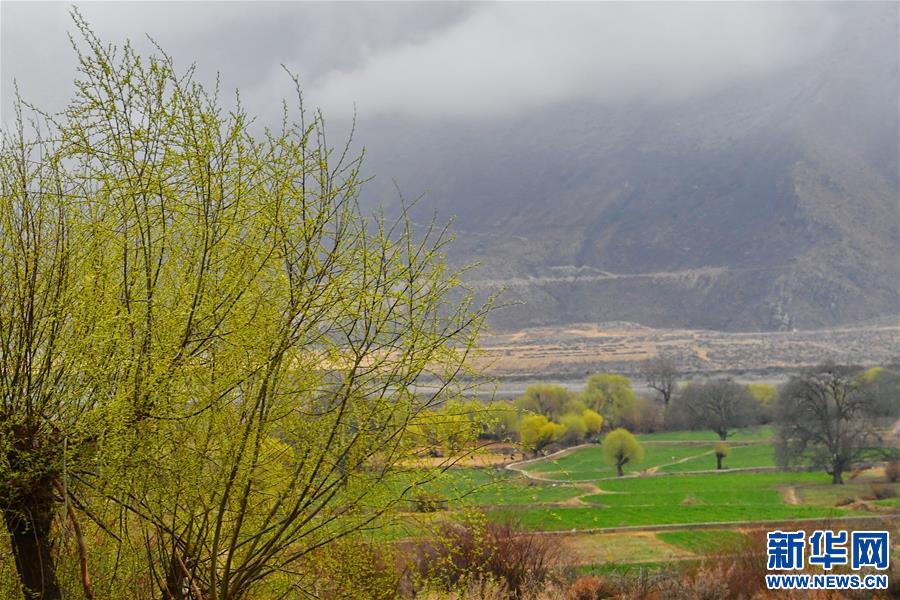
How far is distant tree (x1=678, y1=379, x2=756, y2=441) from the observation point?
203ft

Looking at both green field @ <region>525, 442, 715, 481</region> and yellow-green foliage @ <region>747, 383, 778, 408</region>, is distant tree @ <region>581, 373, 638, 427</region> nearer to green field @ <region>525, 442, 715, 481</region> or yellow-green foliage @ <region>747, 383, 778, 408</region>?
green field @ <region>525, 442, 715, 481</region>

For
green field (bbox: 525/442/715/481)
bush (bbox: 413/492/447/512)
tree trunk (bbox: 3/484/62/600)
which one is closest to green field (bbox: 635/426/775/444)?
green field (bbox: 525/442/715/481)

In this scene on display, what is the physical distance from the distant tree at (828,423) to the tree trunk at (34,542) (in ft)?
133

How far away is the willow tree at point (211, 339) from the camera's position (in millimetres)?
5457

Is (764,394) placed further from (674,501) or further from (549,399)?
(674,501)

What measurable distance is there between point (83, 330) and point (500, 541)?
11.7m

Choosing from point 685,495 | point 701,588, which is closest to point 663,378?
point 685,495

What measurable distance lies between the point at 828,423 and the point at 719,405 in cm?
1865

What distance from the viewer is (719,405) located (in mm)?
61156

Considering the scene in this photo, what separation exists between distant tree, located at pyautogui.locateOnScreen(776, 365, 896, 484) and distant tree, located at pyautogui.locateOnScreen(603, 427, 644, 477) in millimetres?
7425

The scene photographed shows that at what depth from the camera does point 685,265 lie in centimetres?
18562

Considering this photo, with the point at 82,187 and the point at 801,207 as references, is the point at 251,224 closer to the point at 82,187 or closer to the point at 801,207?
the point at 82,187

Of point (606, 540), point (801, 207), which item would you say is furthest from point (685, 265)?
point (606, 540)

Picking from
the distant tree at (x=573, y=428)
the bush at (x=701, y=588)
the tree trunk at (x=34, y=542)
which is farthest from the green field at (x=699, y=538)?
the distant tree at (x=573, y=428)
